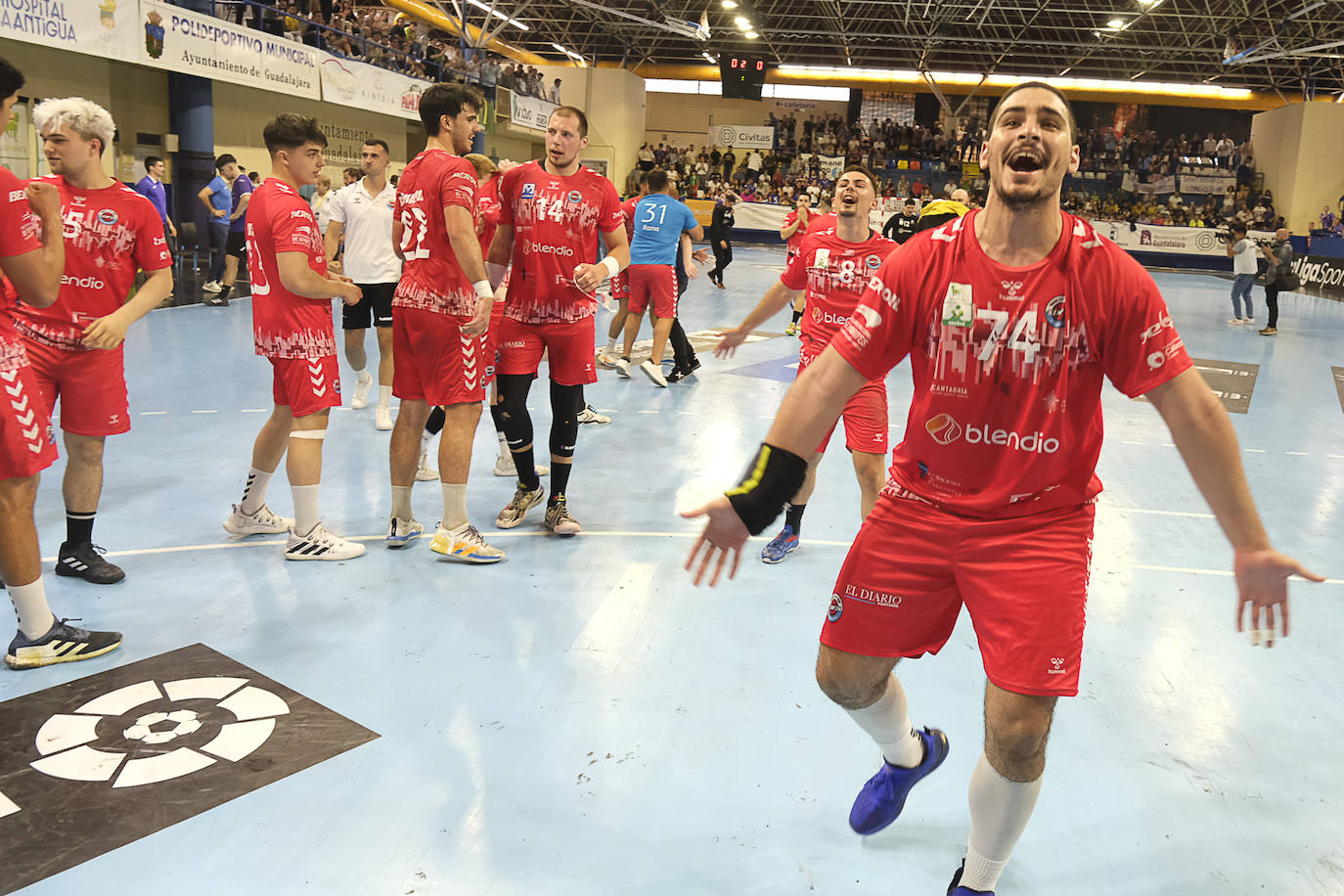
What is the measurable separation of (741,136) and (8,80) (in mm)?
37306

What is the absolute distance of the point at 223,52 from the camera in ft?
54.7

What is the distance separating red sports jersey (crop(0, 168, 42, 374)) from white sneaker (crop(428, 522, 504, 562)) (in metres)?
1.95

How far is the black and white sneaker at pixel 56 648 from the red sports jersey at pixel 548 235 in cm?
→ 257

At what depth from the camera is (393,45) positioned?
24.1m

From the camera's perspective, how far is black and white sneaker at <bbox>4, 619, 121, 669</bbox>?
3574 mm

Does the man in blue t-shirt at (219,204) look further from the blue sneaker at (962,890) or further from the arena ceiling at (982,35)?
the blue sneaker at (962,890)

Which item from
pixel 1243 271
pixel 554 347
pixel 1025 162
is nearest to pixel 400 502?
pixel 554 347

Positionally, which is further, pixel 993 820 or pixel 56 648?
pixel 56 648

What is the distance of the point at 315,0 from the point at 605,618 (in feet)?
67.6

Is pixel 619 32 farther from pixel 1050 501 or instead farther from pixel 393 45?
pixel 1050 501

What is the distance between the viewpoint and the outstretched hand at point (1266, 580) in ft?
7.03

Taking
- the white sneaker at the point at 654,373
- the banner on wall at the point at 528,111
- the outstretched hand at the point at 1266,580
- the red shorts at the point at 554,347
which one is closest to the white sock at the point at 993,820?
the outstretched hand at the point at 1266,580

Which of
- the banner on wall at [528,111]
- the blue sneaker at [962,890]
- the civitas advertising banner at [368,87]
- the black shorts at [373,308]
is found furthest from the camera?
the banner on wall at [528,111]

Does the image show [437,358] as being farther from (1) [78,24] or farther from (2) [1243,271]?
Result: (2) [1243,271]
